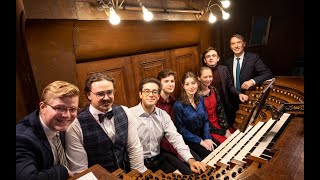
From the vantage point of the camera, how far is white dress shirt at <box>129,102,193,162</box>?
285 centimetres

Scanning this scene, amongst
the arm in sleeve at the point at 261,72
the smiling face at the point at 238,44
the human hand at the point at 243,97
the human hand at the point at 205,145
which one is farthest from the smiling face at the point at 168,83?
the arm in sleeve at the point at 261,72

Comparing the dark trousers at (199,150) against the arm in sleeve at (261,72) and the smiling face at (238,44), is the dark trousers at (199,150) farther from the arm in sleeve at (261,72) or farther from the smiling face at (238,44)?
the smiling face at (238,44)

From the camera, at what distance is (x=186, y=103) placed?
3.40 metres

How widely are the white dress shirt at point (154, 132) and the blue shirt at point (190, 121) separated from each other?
0.39 meters

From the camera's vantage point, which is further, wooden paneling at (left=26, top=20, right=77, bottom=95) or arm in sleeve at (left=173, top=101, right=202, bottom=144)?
arm in sleeve at (left=173, top=101, right=202, bottom=144)

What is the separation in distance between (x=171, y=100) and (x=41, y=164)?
2385 millimetres

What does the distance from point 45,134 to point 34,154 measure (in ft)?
0.51

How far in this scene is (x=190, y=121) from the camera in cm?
339

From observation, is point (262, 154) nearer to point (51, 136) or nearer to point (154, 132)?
point (154, 132)

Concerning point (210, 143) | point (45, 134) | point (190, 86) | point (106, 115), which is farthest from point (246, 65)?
point (45, 134)

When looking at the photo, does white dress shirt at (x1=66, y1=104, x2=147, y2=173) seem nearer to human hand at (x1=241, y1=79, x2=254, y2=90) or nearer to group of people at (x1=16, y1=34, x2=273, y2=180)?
group of people at (x1=16, y1=34, x2=273, y2=180)

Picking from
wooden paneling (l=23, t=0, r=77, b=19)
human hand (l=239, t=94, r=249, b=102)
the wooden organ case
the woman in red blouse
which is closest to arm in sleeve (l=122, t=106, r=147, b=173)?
the wooden organ case

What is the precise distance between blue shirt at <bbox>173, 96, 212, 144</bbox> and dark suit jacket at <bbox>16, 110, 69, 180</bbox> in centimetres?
208

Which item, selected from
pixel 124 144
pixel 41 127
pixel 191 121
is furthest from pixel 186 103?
pixel 41 127
